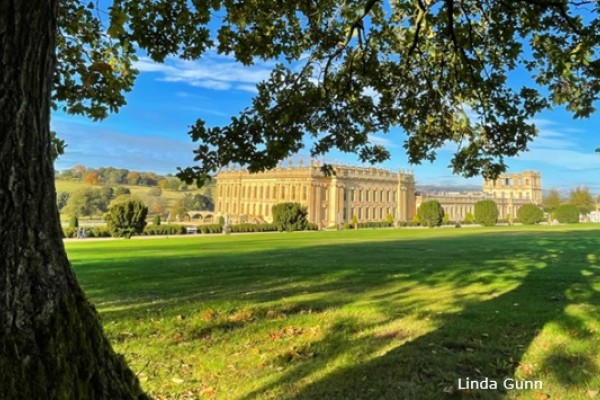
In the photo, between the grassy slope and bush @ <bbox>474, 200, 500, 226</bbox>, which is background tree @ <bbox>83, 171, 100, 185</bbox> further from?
bush @ <bbox>474, 200, 500, 226</bbox>

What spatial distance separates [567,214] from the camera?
67.4 meters

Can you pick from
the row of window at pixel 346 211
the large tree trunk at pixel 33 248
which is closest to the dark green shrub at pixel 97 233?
the large tree trunk at pixel 33 248

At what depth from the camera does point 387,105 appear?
21.4ft

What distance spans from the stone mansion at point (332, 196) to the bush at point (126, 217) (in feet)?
136

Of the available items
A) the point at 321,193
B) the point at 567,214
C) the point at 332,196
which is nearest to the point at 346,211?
the point at 332,196

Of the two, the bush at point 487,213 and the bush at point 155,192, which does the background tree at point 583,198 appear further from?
the bush at point 155,192

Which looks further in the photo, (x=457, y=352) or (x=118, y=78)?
(x=118, y=78)

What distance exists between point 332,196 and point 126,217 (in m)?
51.4

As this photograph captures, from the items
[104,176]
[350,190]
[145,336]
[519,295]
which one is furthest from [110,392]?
[104,176]

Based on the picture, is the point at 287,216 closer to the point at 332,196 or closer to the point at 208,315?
the point at 332,196

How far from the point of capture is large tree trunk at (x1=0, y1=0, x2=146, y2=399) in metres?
1.58

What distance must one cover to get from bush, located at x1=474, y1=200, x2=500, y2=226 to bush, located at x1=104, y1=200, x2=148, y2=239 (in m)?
47.0

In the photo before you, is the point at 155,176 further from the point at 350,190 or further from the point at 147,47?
the point at 147,47

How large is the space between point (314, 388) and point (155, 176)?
14678 cm
